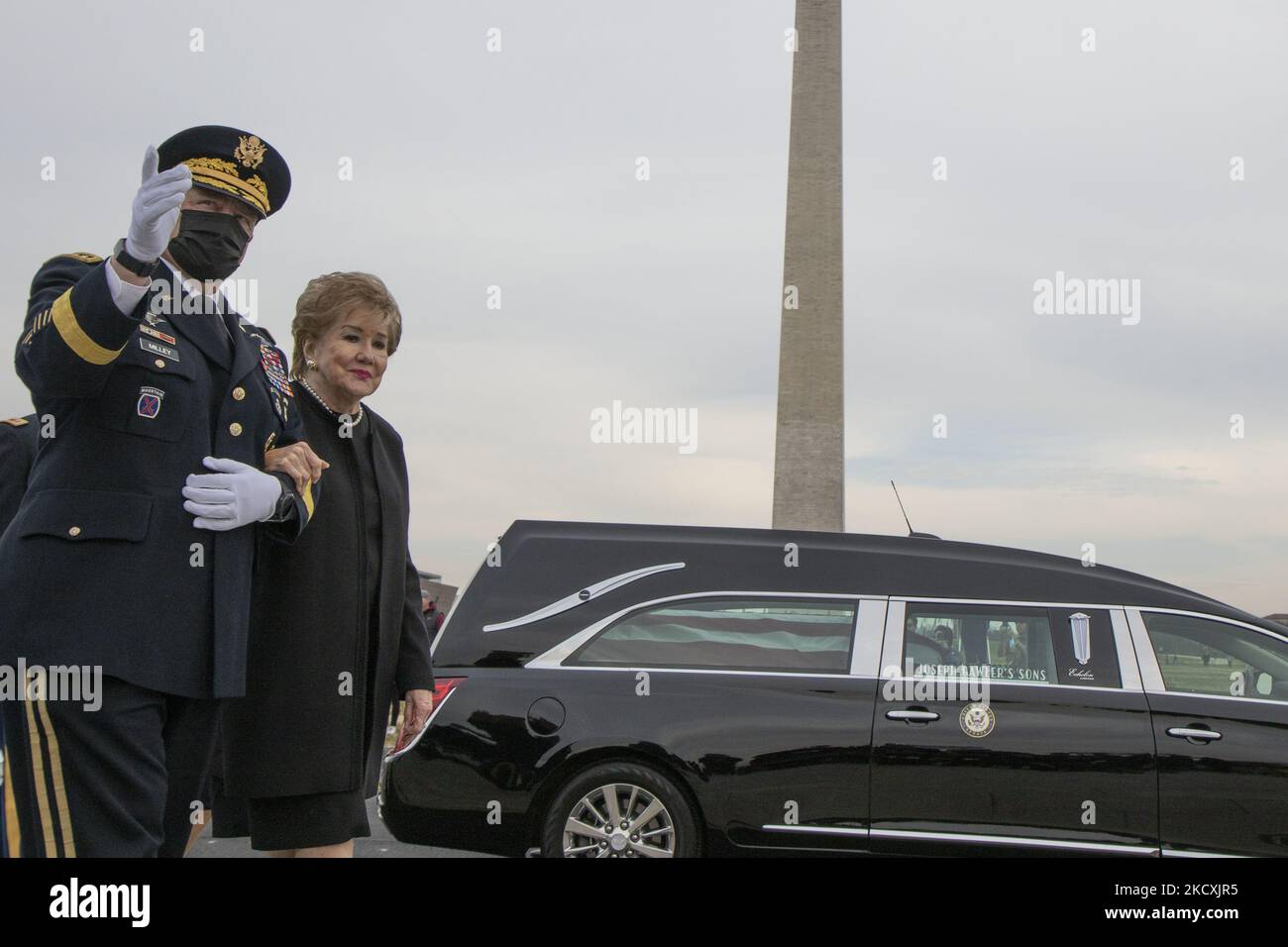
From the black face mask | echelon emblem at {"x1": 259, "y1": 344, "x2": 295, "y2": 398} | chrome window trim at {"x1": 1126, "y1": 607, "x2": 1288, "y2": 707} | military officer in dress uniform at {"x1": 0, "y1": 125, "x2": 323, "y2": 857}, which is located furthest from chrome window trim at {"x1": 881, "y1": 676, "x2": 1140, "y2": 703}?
the black face mask

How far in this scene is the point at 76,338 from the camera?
2646 millimetres

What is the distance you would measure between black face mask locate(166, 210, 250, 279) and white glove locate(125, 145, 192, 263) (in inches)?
14.7

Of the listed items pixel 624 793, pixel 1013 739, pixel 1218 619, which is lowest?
pixel 624 793

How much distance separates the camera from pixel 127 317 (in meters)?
2.65

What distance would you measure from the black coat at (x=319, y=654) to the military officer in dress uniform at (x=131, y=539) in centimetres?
36

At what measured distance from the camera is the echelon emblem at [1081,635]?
6.53 m

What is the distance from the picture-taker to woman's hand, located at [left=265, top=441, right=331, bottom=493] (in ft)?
10.3

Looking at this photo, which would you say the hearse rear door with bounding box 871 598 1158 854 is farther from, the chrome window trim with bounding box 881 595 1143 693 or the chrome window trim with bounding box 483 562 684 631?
the chrome window trim with bounding box 483 562 684 631

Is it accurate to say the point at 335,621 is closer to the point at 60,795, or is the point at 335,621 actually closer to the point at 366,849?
the point at 60,795

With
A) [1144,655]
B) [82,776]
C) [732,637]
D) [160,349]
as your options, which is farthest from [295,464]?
[1144,655]

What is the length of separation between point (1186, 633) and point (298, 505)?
461 centimetres

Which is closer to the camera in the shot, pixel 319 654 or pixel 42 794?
pixel 42 794

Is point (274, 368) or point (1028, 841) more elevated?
point (274, 368)

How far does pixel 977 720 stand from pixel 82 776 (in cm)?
436
